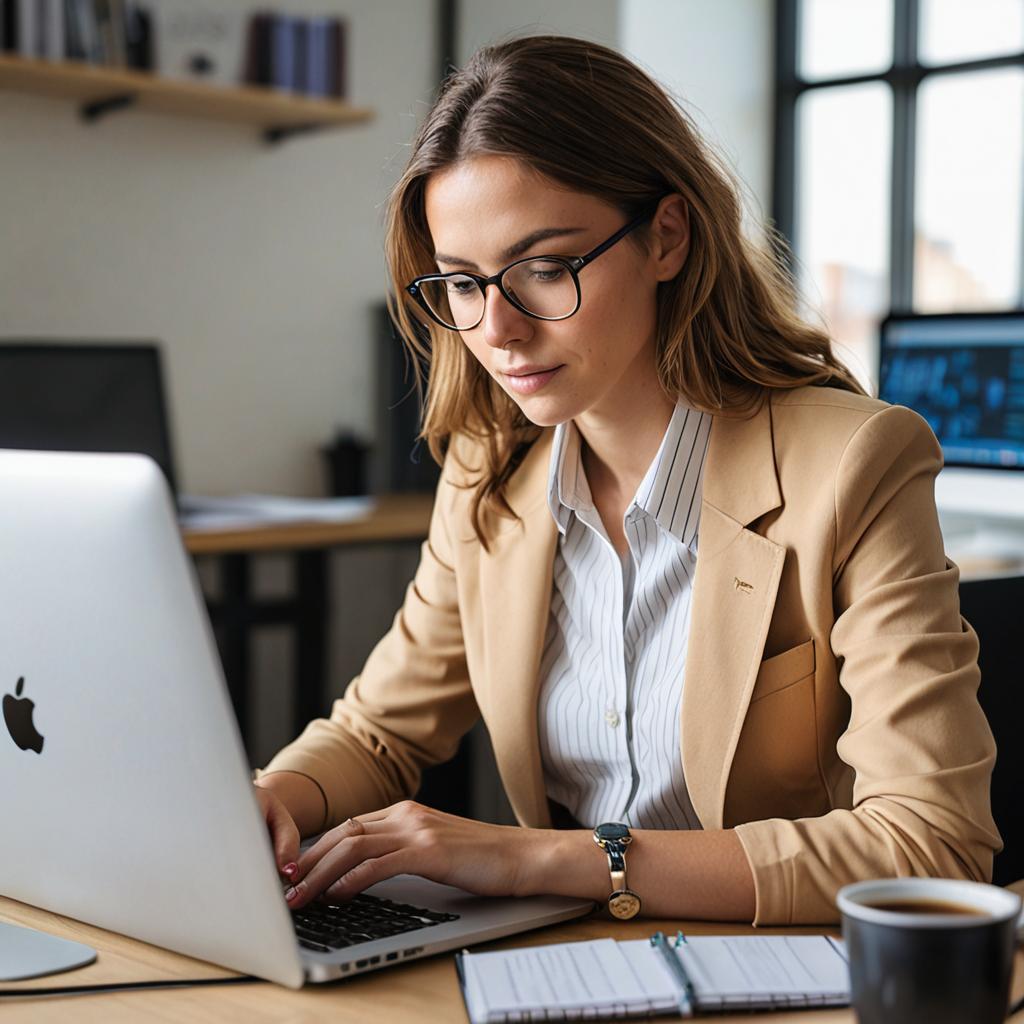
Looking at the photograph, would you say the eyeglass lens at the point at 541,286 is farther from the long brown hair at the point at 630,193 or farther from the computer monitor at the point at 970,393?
the computer monitor at the point at 970,393

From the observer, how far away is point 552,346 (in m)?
1.24

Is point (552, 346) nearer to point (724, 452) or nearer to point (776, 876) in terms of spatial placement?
point (724, 452)

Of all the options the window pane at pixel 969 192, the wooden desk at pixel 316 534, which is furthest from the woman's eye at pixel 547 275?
the window pane at pixel 969 192

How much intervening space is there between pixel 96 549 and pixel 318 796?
0.53 meters

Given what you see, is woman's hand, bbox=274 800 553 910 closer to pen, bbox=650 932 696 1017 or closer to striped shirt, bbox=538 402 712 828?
pen, bbox=650 932 696 1017

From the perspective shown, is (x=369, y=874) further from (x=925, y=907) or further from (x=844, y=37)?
(x=844, y=37)

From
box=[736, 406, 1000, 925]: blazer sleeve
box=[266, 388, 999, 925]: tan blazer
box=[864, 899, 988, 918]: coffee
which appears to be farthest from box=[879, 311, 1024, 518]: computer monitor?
box=[864, 899, 988, 918]: coffee

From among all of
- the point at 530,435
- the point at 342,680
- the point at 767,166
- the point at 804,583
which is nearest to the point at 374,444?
the point at 342,680

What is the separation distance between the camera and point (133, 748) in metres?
0.84

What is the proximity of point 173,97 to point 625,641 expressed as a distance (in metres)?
2.55

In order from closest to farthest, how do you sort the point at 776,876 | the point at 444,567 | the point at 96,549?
1. the point at 96,549
2. the point at 776,876
3. the point at 444,567

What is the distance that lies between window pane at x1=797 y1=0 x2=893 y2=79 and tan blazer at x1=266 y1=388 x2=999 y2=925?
3.34 meters

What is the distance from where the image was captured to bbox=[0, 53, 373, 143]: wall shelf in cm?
320

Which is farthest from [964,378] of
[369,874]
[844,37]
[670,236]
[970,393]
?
[369,874]
